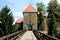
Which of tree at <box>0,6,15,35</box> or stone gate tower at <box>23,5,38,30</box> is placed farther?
stone gate tower at <box>23,5,38,30</box>

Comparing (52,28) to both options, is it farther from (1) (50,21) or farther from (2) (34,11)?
(2) (34,11)

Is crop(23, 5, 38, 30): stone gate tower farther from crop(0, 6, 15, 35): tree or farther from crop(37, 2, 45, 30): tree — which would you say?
crop(0, 6, 15, 35): tree

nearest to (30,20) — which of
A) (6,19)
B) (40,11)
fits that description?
(40,11)

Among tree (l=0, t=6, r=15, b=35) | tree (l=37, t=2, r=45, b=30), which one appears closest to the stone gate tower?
tree (l=37, t=2, r=45, b=30)

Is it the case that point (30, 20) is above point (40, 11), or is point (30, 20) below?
below

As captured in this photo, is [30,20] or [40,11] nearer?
[30,20]

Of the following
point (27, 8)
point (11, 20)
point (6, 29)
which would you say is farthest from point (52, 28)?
point (27, 8)

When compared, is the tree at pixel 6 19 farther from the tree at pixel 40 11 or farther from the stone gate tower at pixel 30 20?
the tree at pixel 40 11

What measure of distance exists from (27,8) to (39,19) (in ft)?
24.3

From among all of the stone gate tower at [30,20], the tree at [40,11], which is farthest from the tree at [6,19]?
the tree at [40,11]

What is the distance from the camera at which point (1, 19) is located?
2992cm

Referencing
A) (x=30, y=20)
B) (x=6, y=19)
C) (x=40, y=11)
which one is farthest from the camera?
(x=40, y=11)

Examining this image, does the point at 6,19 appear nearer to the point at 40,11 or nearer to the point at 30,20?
the point at 30,20

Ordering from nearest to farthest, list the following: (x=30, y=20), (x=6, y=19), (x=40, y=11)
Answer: (x=6, y=19) < (x=30, y=20) < (x=40, y=11)
